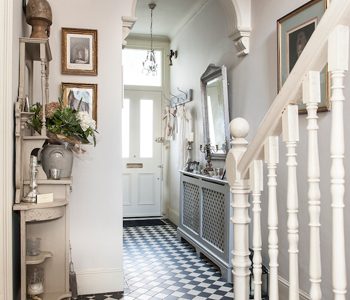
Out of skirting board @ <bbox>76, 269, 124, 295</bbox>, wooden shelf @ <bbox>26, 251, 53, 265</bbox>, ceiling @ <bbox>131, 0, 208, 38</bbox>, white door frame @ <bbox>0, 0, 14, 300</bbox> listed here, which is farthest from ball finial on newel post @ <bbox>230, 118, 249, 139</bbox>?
ceiling @ <bbox>131, 0, 208, 38</bbox>

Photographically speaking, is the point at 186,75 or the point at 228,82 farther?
the point at 186,75

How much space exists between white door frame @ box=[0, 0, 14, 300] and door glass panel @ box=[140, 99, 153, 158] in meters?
4.58

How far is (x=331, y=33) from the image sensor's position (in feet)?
3.34

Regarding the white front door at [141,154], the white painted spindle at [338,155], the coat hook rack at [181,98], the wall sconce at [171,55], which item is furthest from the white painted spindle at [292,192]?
the white front door at [141,154]

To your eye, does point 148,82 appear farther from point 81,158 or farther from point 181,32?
point 81,158

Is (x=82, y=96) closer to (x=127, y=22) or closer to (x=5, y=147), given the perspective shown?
(x=127, y=22)

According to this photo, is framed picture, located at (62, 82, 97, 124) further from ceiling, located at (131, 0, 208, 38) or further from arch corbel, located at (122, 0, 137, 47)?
ceiling, located at (131, 0, 208, 38)

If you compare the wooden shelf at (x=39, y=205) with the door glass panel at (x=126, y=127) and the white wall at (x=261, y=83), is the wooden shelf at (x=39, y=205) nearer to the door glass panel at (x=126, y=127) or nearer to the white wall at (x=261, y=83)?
the white wall at (x=261, y=83)

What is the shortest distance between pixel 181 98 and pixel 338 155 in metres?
5.05

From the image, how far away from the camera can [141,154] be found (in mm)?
6738

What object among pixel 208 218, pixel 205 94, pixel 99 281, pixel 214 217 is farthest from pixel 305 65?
pixel 205 94

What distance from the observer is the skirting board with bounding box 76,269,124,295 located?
3.28 metres

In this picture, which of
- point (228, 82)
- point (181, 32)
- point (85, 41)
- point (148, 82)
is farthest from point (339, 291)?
point (148, 82)

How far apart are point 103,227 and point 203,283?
1061 millimetres
